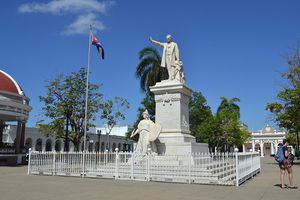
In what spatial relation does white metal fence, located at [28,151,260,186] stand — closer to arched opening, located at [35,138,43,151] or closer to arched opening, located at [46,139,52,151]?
arched opening, located at [35,138,43,151]

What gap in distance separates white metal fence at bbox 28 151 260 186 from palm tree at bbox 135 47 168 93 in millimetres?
16377

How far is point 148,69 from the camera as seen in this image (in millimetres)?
31594

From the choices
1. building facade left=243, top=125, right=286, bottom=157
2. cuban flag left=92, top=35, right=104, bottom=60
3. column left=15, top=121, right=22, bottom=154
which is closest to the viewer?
cuban flag left=92, top=35, right=104, bottom=60

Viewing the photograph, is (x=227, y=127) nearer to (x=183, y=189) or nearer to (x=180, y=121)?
(x=180, y=121)

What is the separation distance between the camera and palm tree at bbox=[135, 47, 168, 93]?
31172mm

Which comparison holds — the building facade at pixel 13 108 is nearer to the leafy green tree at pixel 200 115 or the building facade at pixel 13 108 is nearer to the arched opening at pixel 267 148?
the leafy green tree at pixel 200 115

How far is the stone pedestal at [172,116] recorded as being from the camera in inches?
627

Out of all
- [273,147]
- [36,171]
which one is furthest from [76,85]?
[273,147]

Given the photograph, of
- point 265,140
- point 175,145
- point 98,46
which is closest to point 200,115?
point 98,46

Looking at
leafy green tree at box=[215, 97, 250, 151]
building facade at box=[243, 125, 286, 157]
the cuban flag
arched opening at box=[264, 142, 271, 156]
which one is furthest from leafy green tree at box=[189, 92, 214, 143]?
arched opening at box=[264, 142, 271, 156]

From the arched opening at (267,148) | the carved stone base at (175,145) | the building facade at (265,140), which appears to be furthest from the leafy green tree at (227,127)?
the arched opening at (267,148)

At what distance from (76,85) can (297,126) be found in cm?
2135

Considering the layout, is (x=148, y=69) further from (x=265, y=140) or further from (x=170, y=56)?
(x=265, y=140)

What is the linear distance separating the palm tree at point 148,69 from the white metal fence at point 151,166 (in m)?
16.4
